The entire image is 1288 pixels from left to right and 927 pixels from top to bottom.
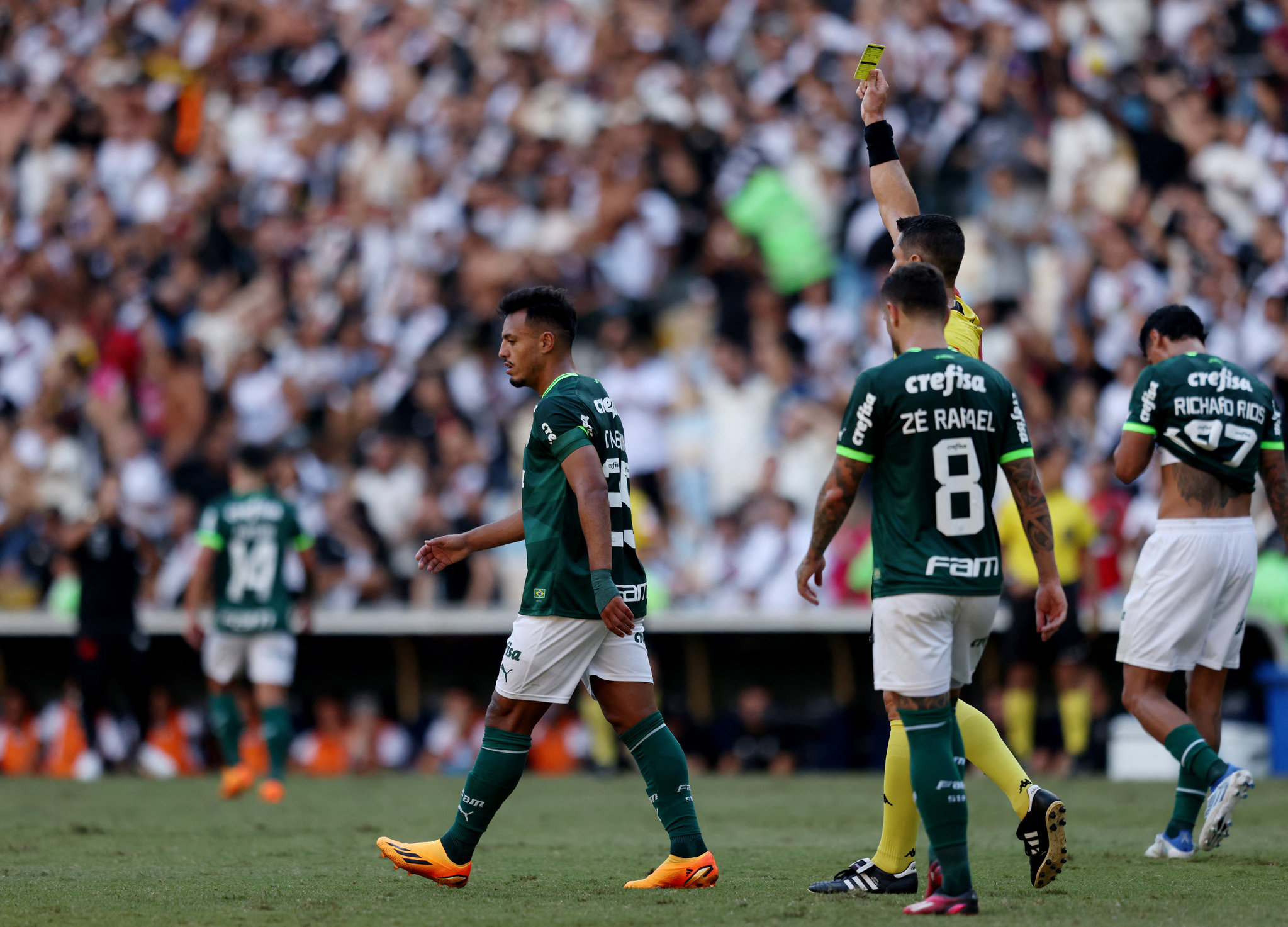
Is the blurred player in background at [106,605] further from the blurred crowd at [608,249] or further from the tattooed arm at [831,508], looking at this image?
the tattooed arm at [831,508]

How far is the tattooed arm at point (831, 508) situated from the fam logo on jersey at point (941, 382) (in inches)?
11.9

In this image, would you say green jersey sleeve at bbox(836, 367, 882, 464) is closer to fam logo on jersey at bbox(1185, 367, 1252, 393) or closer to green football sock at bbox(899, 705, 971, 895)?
green football sock at bbox(899, 705, 971, 895)

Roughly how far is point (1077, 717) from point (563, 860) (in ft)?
23.2

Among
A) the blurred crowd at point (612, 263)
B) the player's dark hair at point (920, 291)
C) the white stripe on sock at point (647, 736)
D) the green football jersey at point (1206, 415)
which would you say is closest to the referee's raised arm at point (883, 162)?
the player's dark hair at point (920, 291)

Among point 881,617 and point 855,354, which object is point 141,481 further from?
point 881,617

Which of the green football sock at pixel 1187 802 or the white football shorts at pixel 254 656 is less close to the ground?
the white football shorts at pixel 254 656

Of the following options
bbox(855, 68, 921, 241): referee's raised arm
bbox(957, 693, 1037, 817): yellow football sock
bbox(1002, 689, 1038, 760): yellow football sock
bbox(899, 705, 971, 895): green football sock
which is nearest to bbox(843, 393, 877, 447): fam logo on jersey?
bbox(899, 705, 971, 895): green football sock

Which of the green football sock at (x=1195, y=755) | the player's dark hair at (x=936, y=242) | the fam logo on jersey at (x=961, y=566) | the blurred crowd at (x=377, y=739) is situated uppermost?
the player's dark hair at (x=936, y=242)

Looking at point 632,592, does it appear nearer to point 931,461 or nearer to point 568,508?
point 568,508

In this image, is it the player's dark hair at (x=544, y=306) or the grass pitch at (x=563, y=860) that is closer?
the grass pitch at (x=563, y=860)

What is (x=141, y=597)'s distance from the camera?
15.4 meters

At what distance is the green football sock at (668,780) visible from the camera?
19.9ft

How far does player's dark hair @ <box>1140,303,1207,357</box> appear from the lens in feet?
23.8

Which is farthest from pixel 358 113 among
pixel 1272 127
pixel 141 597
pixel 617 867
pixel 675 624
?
pixel 617 867
